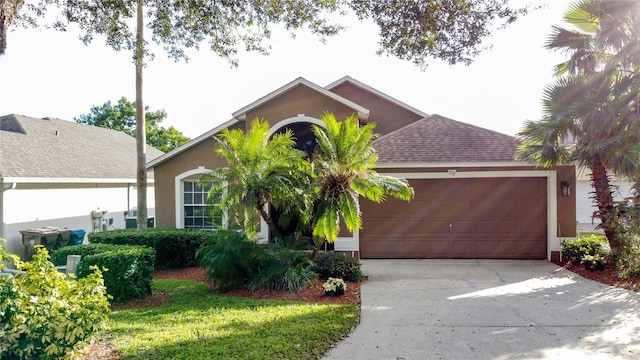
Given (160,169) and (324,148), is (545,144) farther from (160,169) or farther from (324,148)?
(160,169)

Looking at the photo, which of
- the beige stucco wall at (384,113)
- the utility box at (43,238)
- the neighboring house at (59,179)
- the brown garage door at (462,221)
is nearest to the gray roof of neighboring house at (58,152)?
the neighboring house at (59,179)

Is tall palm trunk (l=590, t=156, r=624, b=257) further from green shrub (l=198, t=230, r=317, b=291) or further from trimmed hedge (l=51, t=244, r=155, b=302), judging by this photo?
trimmed hedge (l=51, t=244, r=155, b=302)

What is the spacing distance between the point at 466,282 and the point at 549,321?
2.74m

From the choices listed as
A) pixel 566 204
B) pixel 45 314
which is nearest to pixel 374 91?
pixel 566 204

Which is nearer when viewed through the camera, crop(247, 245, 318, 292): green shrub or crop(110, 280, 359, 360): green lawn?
crop(110, 280, 359, 360): green lawn

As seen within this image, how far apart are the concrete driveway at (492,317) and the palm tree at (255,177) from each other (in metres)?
2.78

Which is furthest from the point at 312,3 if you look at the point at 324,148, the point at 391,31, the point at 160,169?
the point at 160,169

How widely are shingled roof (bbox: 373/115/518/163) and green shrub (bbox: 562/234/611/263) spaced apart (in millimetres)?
2804

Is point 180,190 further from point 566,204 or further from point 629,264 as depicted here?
point 629,264

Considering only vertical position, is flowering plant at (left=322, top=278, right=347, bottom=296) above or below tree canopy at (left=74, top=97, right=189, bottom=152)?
below

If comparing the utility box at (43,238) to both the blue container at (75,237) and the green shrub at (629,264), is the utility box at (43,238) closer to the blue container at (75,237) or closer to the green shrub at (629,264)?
the blue container at (75,237)

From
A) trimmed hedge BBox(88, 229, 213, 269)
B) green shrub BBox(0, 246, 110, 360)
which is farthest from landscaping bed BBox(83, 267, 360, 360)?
green shrub BBox(0, 246, 110, 360)

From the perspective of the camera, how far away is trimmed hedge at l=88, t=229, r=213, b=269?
37.7 ft

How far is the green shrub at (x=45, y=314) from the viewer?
4227mm
